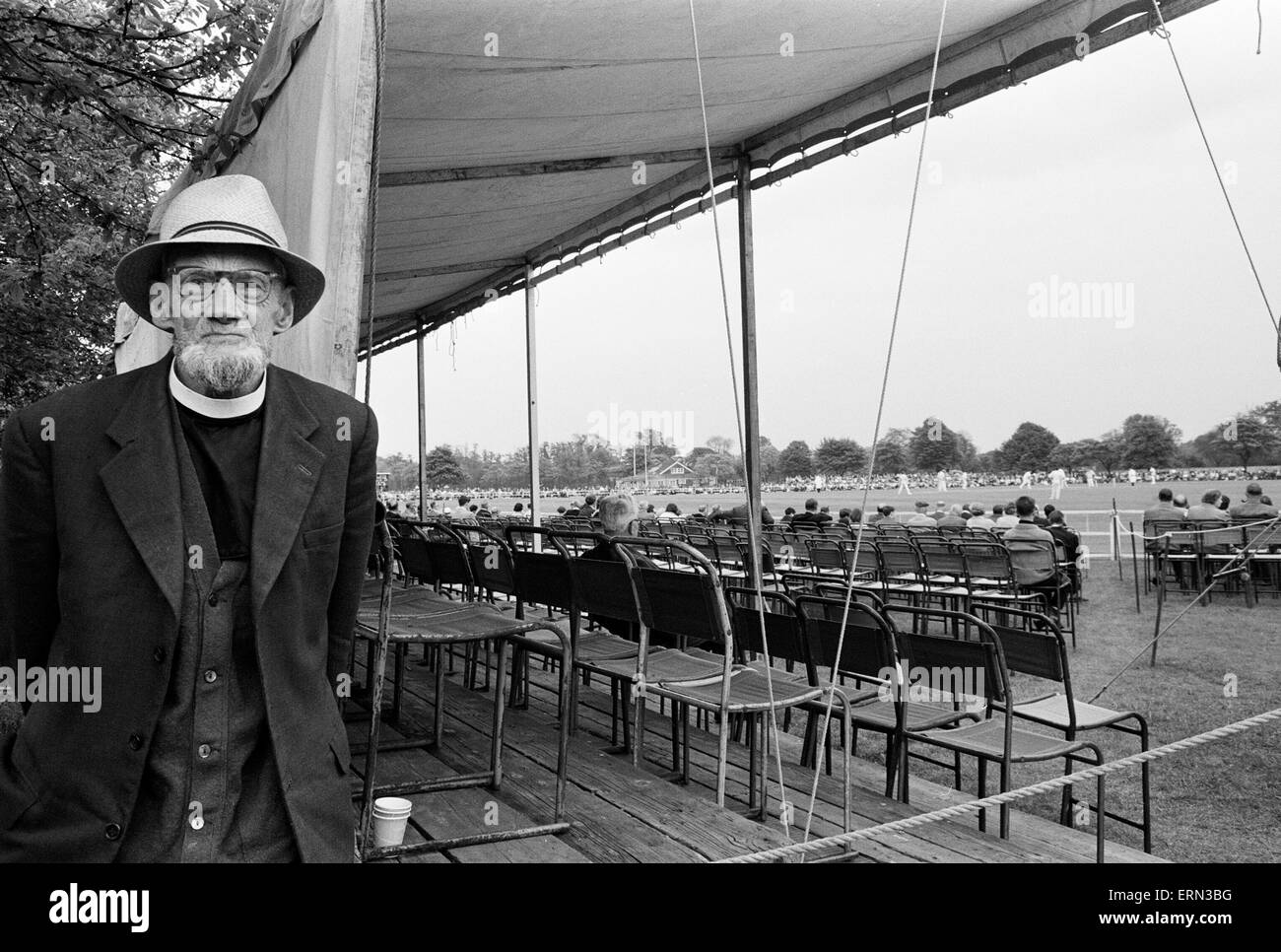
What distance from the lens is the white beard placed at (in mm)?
1377

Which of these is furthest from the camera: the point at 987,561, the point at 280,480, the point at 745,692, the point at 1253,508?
the point at 1253,508

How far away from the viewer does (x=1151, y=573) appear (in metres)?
12.7

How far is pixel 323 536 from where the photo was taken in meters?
1.44

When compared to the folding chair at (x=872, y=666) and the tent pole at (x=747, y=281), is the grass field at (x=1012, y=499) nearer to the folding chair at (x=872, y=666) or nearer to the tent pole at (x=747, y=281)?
the tent pole at (x=747, y=281)

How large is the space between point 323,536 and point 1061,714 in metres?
3.03

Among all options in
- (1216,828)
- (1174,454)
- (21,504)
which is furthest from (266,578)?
(1174,454)

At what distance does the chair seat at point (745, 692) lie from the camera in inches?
116

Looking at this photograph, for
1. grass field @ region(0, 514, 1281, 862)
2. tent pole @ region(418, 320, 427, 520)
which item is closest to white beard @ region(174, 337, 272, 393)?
grass field @ region(0, 514, 1281, 862)

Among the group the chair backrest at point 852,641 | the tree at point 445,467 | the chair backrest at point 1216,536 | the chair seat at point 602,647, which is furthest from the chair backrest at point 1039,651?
the tree at point 445,467

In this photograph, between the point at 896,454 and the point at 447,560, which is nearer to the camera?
the point at 447,560

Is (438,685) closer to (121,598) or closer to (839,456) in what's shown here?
(121,598)

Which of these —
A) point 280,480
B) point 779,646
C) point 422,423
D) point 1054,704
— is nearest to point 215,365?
point 280,480

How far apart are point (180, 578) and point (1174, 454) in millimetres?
111563

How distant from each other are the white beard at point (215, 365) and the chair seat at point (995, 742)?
2663 mm
